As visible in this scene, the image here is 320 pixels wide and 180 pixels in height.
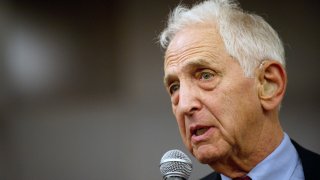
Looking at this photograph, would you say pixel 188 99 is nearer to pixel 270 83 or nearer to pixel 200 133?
pixel 200 133

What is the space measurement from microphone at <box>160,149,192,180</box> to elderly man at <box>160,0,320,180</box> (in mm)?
138

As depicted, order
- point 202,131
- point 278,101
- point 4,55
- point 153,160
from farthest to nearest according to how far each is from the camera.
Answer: point 4,55 < point 153,160 < point 278,101 < point 202,131

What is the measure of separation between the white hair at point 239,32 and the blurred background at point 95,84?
1694 millimetres

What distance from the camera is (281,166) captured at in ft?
5.99

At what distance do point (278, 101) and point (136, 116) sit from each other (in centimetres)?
196

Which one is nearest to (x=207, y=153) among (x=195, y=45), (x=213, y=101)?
(x=213, y=101)

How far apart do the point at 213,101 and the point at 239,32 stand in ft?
0.99

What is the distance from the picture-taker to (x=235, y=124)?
1718mm

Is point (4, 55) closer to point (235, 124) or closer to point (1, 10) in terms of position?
point (1, 10)

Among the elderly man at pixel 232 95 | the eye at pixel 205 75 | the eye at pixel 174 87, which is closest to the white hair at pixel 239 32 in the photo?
the elderly man at pixel 232 95

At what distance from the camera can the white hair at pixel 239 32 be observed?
5.77 feet

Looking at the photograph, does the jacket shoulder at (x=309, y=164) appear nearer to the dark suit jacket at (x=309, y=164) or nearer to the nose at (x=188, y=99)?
the dark suit jacket at (x=309, y=164)

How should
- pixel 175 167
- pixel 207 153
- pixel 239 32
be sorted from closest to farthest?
pixel 175 167, pixel 207 153, pixel 239 32

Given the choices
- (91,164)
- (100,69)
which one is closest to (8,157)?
(91,164)
